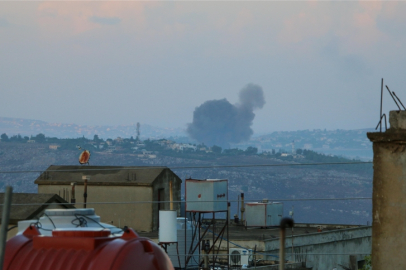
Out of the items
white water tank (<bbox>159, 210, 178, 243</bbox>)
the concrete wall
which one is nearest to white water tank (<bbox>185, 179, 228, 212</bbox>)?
the concrete wall

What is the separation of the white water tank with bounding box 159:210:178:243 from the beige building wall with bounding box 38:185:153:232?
20.2m

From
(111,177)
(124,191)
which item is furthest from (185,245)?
(111,177)

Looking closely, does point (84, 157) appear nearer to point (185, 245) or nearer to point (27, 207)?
point (185, 245)

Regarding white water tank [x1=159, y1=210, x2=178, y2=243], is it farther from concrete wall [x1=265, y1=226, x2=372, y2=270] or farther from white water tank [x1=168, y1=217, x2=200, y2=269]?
concrete wall [x1=265, y1=226, x2=372, y2=270]

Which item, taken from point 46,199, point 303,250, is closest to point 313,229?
point 303,250

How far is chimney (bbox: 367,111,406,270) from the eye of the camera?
485 inches

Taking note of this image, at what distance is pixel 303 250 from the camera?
4897 centimetres

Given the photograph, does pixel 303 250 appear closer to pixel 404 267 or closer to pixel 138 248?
pixel 404 267

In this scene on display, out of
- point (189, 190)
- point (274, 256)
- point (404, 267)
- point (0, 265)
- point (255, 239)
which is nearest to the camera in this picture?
point (0, 265)

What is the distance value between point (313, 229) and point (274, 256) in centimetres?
1622

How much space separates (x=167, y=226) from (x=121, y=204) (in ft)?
68.7

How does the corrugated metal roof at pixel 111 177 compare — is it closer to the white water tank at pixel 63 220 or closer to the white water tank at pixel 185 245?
the white water tank at pixel 185 245

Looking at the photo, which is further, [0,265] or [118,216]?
[118,216]

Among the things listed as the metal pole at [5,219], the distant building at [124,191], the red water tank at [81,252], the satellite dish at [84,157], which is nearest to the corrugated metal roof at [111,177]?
the distant building at [124,191]
